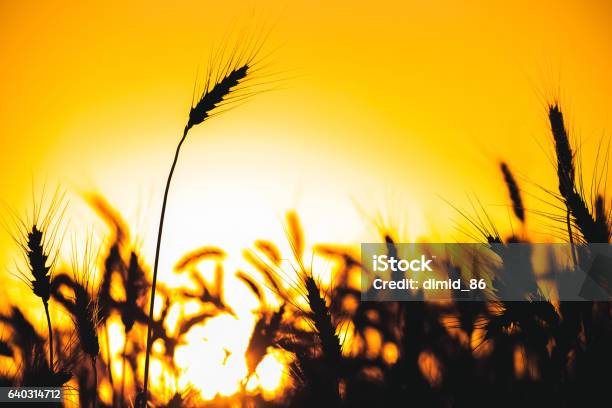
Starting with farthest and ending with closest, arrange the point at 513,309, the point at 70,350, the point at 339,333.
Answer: the point at 70,350 < the point at 339,333 < the point at 513,309

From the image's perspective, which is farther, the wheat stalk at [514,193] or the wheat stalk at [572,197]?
the wheat stalk at [514,193]

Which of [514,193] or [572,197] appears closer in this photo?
[572,197]

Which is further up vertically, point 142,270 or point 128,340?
point 142,270

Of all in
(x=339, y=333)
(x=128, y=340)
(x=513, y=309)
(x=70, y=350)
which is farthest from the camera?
(x=128, y=340)

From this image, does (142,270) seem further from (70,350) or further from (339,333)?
(339,333)

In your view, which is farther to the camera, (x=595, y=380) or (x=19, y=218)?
(x=19, y=218)

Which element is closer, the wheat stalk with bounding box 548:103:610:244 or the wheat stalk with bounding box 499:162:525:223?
the wheat stalk with bounding box 548:103:610:244

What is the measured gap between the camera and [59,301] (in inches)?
78.7

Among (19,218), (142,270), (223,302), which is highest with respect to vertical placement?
(19,218)

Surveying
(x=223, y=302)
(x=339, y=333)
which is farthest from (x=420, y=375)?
(x=223, y=302)

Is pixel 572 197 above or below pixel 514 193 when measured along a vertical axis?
below

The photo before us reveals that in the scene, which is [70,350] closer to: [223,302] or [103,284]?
[103,284]

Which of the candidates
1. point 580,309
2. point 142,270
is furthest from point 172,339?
point 580,309

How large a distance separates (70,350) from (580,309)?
182 centimetres
